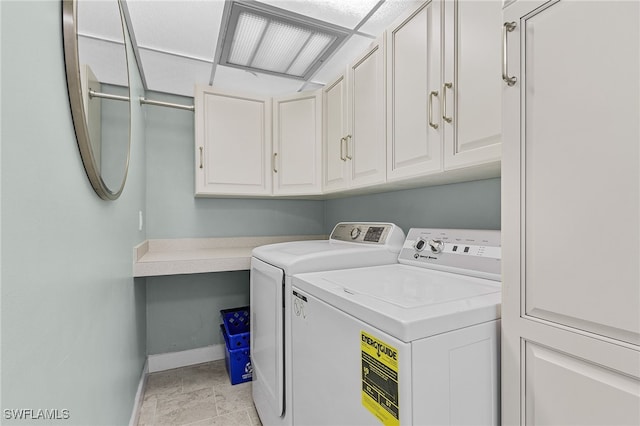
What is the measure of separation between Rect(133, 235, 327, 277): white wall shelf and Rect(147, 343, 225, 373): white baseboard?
33.5 inches

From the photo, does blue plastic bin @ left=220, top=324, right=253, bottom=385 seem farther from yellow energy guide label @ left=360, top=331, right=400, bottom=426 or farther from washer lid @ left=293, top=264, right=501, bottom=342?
yellow energy guide label @ left=360, top=331, right=400, bottom=426

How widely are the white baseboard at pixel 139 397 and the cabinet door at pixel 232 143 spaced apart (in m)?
1.35

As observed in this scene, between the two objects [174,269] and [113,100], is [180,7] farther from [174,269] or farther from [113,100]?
[174,269]

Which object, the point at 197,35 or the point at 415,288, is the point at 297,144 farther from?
the point at 415,288

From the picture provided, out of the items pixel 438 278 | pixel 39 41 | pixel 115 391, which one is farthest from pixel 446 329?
pixel 115 391

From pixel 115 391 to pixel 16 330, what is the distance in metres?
0.98

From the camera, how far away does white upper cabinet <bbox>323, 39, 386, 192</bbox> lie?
1631 millimetres

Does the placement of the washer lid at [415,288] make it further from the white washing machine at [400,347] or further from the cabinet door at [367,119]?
the cabinet door at [367,119]

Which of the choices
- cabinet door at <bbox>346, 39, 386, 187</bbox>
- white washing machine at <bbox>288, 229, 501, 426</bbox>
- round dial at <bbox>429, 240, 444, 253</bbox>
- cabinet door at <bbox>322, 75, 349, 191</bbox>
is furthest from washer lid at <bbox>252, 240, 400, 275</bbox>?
cabinet door at <bbox>322, 75, 349, 191</bbox>

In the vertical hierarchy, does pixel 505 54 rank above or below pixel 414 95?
below

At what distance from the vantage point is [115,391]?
1.26 metres

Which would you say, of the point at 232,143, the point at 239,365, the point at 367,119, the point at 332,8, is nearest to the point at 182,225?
the point at 232,143

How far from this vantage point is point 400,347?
2.27 feet

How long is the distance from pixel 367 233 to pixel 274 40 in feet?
4.12
